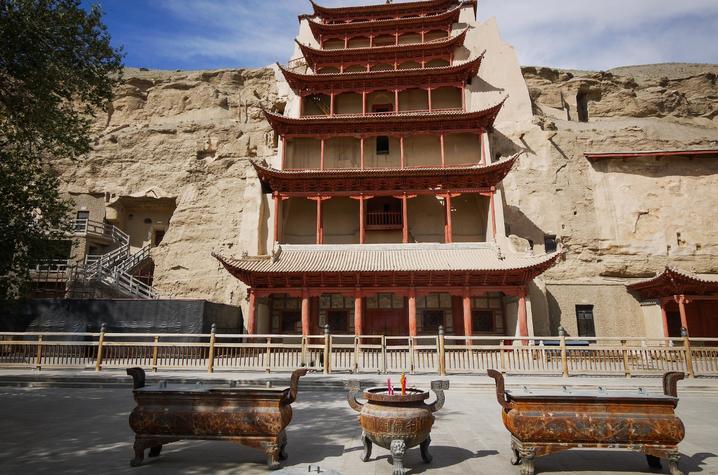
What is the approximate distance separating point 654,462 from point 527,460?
1.74m

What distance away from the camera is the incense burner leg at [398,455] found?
15.6 ft

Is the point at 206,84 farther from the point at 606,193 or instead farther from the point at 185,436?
the point at 185,436

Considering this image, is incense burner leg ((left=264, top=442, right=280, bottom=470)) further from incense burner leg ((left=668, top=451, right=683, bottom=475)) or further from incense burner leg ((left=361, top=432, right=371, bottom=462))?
incense burner leg ((left=668, top=451, right=683, bottom=475))

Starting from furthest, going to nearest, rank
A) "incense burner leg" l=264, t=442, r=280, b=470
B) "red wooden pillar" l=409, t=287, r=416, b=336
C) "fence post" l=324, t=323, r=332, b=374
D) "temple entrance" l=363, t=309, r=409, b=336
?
"temple entrance" l=363, t=309, r=409, b=336 → "red wooden pillar" l=409, t=287, r=416, b=336 → "fence post" l=324, t=323, r=332, b=374 → "incense burner leg" l=264, t=442, r=280, b=470

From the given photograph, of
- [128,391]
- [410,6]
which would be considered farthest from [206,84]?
[128,391]

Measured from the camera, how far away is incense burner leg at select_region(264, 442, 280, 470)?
5.10 meters

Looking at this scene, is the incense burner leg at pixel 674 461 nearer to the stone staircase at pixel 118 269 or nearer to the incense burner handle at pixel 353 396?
the incense burner handle at pixel 353 396

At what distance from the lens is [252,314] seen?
19.2 m

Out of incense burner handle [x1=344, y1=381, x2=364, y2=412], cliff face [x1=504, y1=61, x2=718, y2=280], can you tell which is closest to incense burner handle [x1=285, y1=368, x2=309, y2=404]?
incense burner handle [x1=344, y1=381, x2=364, y2=412]

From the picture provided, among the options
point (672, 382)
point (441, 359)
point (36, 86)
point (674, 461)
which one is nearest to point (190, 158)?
point (36, 86)

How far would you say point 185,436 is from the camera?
17.5ft

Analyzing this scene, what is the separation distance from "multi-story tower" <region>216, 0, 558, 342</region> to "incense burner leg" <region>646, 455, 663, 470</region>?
1267cm

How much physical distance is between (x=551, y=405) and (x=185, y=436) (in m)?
4.51

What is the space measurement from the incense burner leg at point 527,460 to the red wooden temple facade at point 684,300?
57.8ft
